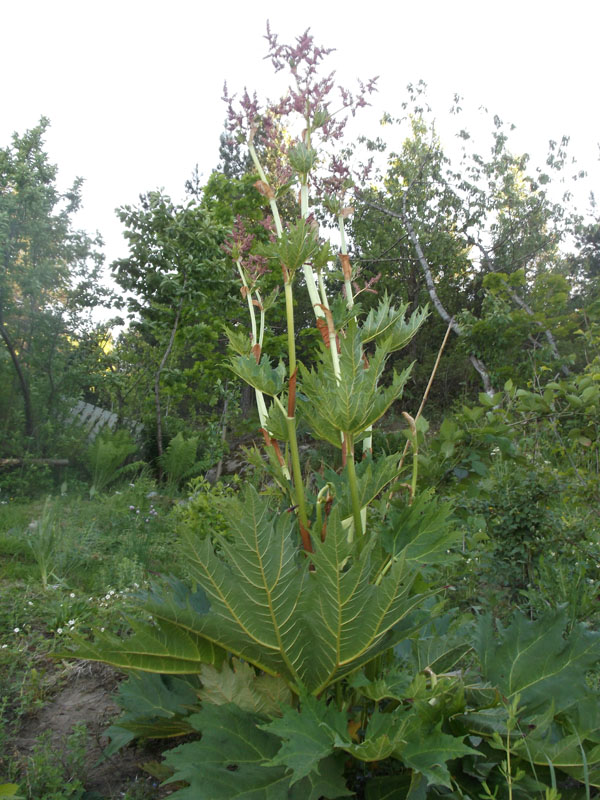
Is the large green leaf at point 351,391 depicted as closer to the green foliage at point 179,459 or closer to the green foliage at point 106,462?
the green foliage at point 106,462

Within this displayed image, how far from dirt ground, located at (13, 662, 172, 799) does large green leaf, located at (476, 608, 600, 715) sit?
921 millimetres

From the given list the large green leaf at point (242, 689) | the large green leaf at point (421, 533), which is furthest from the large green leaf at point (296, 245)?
the large green leaf at point (242, 689)

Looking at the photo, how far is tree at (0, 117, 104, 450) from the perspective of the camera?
23.3 ft

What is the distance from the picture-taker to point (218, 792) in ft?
3.28

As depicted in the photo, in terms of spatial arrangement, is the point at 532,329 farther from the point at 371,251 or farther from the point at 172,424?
the point at 172,424

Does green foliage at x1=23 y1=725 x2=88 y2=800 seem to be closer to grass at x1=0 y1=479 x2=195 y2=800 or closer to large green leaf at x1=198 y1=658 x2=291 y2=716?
grass at x1=0 y1=479 x2=195 y2=800

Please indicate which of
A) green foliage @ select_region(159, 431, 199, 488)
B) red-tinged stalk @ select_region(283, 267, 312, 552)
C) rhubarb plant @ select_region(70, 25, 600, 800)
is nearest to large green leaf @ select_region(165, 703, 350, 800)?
rhubarb plant @ select_region(70, 25, 600, 800)

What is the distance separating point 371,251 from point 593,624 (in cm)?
908

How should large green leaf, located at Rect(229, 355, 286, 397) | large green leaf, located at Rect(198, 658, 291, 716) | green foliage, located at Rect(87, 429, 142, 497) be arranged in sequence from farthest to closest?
green foliage, located at Rect(87, 429, 142, 497) → large green leaf, located at Rect(229, 355, 286, 397) → large green leaf, located at Rect(198, 658, 291, 716)

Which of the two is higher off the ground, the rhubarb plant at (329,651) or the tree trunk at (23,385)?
the tree trunk at (23,385)

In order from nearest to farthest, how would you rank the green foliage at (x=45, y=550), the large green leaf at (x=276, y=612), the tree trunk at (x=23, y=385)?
the large green leaf at (x=276, y=612) → the green foliage at (x=45, y=550) → the tree trunk at (x=23, y=385)

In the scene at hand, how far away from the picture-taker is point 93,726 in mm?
1782

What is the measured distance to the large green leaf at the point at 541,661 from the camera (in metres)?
1.20

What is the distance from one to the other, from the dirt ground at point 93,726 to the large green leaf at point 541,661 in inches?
36.3
